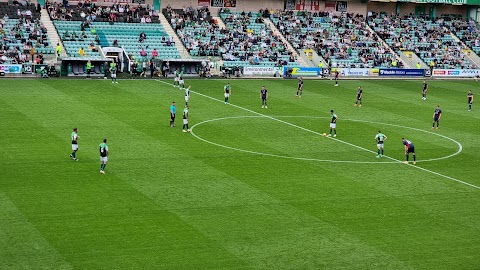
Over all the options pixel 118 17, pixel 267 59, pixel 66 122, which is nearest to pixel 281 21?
pixel 267 59

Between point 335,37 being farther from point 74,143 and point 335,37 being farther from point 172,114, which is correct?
point 74,143

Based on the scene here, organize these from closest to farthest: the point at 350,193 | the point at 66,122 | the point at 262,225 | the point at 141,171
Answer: the point at 262,225 → the point at 350,193 → the point at 141,171 → the point at 66,122

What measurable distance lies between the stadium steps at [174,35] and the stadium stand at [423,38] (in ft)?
86.6

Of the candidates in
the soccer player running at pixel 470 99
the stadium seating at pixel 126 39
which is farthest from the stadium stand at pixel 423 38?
the stadium seating at pixel 126 39

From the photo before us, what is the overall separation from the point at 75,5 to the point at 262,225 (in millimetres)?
60974

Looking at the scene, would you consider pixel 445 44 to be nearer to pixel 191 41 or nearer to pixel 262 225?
pixel 191 41

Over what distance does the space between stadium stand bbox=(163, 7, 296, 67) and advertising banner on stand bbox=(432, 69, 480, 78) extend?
17054 millimetres

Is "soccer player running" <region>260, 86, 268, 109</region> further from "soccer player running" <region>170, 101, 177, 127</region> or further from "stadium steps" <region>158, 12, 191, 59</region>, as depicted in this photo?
A: "stadium steps" <region>158, 12, 191, 59</region>

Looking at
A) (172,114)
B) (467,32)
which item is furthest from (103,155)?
(467,32)

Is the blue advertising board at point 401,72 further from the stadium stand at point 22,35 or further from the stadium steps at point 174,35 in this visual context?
the stadium stand at point 22,35

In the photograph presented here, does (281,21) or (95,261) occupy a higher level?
(281,21)

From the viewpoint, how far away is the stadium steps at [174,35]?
271 ft

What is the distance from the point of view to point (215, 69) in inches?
3184

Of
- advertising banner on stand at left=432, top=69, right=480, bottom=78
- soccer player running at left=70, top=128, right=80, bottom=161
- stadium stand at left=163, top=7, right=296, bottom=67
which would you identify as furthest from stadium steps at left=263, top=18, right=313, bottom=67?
soccer player running at left=70, top=128, right=80, bottom=161
